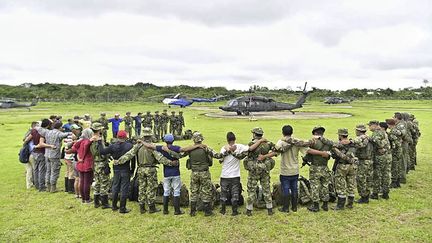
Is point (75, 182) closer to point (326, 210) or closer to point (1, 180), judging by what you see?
point (1, 180)

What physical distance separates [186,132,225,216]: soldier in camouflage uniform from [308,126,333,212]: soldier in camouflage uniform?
2026 millimetres

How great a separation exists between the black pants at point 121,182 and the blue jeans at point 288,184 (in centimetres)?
344

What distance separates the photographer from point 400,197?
27.4ft

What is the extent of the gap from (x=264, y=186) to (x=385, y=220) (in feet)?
8.46

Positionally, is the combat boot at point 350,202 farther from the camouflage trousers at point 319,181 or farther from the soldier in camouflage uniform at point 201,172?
the soldier in camouflage uniform at point 201,172

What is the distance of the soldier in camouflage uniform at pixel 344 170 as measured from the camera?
7305mm

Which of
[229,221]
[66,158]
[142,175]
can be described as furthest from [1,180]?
[229,221]

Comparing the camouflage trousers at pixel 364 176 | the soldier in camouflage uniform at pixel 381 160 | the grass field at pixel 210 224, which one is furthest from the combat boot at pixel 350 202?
the soldier in camouflage uniform at pixel 381 160

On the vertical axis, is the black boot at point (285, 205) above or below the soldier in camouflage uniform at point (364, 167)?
below

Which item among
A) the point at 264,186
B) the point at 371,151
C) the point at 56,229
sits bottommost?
the point at 56,229

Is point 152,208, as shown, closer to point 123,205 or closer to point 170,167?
point 123,205

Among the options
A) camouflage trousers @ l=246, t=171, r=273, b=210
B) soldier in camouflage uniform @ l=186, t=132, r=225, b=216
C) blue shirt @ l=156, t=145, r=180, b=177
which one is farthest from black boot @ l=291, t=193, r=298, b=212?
blue shirt @ l=156, t=145, r=180, b=177

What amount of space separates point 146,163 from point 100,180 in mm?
1335

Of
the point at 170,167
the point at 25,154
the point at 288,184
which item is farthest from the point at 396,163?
the point at 25,154
